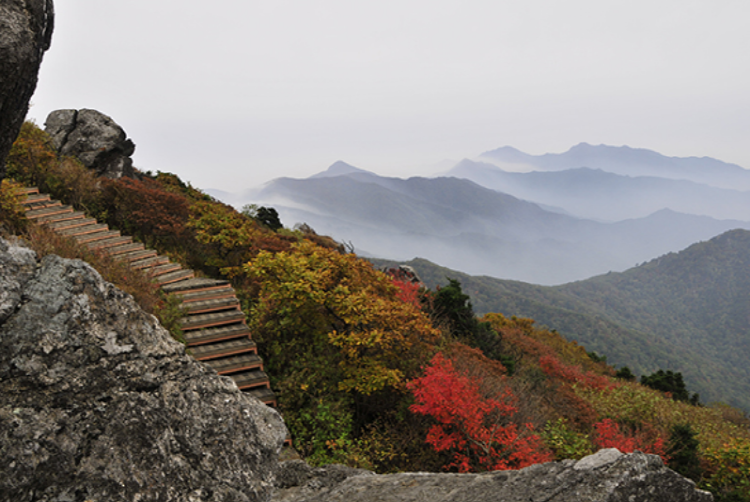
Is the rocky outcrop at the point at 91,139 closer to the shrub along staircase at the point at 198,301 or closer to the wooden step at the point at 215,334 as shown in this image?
the shrub along staircase at the point at 198,301

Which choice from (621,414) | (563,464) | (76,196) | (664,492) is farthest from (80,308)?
(621,414)

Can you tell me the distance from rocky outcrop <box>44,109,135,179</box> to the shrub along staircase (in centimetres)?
662

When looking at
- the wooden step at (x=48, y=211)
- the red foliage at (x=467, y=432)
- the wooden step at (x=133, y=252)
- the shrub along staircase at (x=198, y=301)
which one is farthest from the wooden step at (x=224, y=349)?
the wooden step at (x=48, y=211)

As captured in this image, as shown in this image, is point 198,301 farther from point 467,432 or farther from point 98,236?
point 467,432

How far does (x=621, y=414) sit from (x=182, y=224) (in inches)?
542

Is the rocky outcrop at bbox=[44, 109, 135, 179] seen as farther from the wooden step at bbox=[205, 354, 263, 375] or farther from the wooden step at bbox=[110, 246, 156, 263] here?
the wooden step at bbox=[205, 354, 263, 375]

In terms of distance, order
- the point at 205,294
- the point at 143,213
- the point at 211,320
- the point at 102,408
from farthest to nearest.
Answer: the point at 143,213
the point at 205,294
the point at 211,320
the point at 102,408

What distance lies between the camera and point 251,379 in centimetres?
669

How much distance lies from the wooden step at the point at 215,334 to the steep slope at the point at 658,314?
7686 cm

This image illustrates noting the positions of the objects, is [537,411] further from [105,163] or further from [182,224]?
[105,163]

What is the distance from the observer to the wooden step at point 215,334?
692 centimetres

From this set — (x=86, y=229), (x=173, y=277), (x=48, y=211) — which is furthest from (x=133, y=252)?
(x=48, y=211)

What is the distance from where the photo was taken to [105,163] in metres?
16.2

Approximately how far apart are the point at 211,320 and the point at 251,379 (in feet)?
4.96
